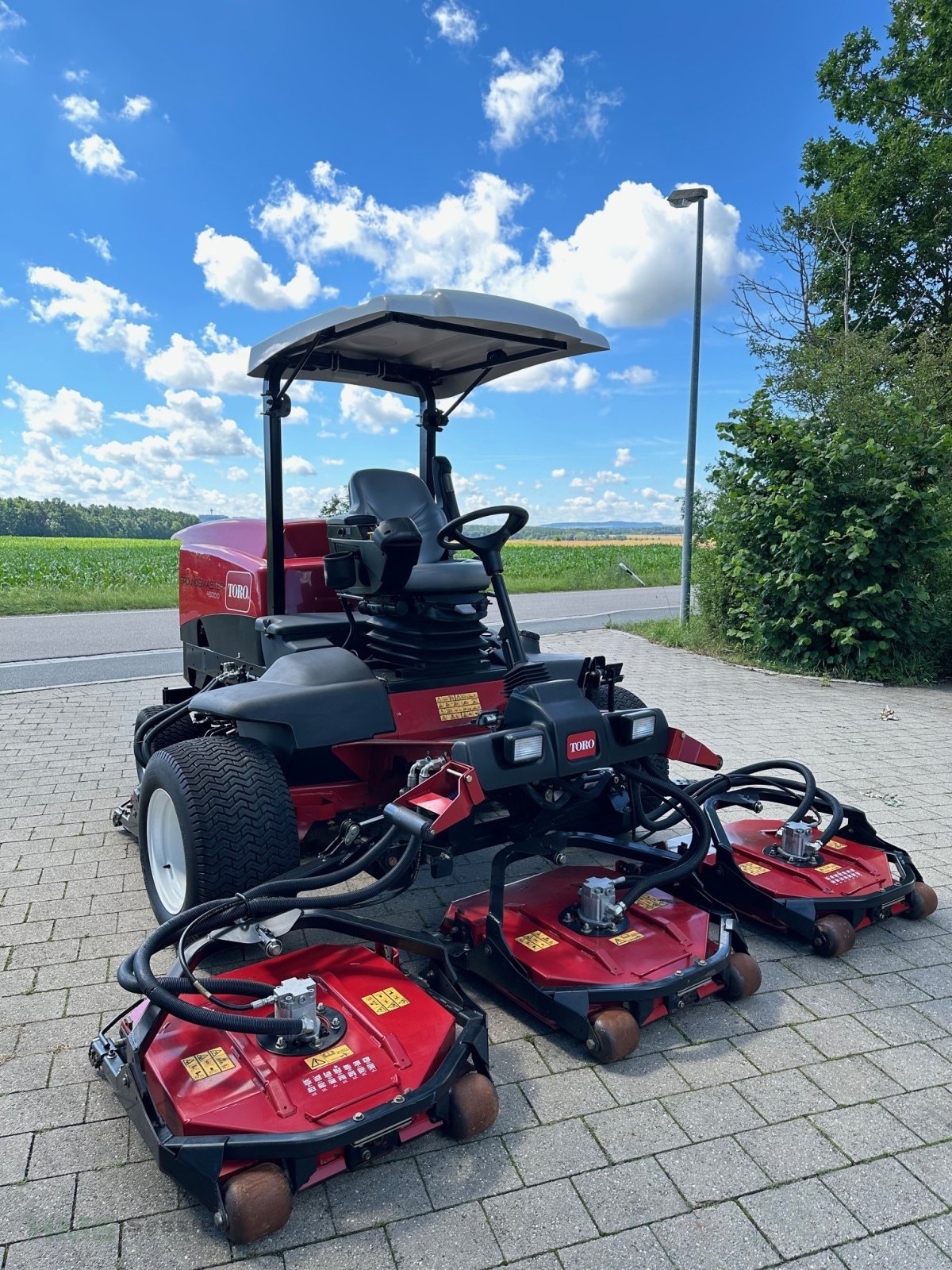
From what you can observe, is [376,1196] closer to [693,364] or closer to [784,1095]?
[784,1095]

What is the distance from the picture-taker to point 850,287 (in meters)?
17.4

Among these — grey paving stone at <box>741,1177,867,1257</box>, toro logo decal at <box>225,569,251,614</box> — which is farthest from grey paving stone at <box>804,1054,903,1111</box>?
toro logo decal at <box>225,569,251,614</box>

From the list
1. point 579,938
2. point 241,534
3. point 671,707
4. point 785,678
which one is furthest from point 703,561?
point 579,938

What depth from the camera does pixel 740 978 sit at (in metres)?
2.98

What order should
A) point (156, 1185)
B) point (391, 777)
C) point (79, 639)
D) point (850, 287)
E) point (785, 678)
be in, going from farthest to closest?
point (850, 287), point (79, 639), point (785, 678), point (391, 777), point (156, 1185)

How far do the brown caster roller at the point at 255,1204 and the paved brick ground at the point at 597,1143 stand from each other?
0.07 m

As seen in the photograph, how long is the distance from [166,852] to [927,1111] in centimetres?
273

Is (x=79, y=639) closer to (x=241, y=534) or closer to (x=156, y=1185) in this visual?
(x=241, y=534)

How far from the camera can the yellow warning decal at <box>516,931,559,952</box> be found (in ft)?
9.55

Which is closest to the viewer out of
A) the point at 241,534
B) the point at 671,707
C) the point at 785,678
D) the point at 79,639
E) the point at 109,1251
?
the point at 109,1251

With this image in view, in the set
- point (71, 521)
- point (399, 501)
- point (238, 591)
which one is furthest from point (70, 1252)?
point (71, 521)

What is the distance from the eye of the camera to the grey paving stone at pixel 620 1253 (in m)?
1.95

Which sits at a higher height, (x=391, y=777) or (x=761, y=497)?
(x=761, y=497)

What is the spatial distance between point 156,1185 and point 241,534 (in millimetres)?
2910
